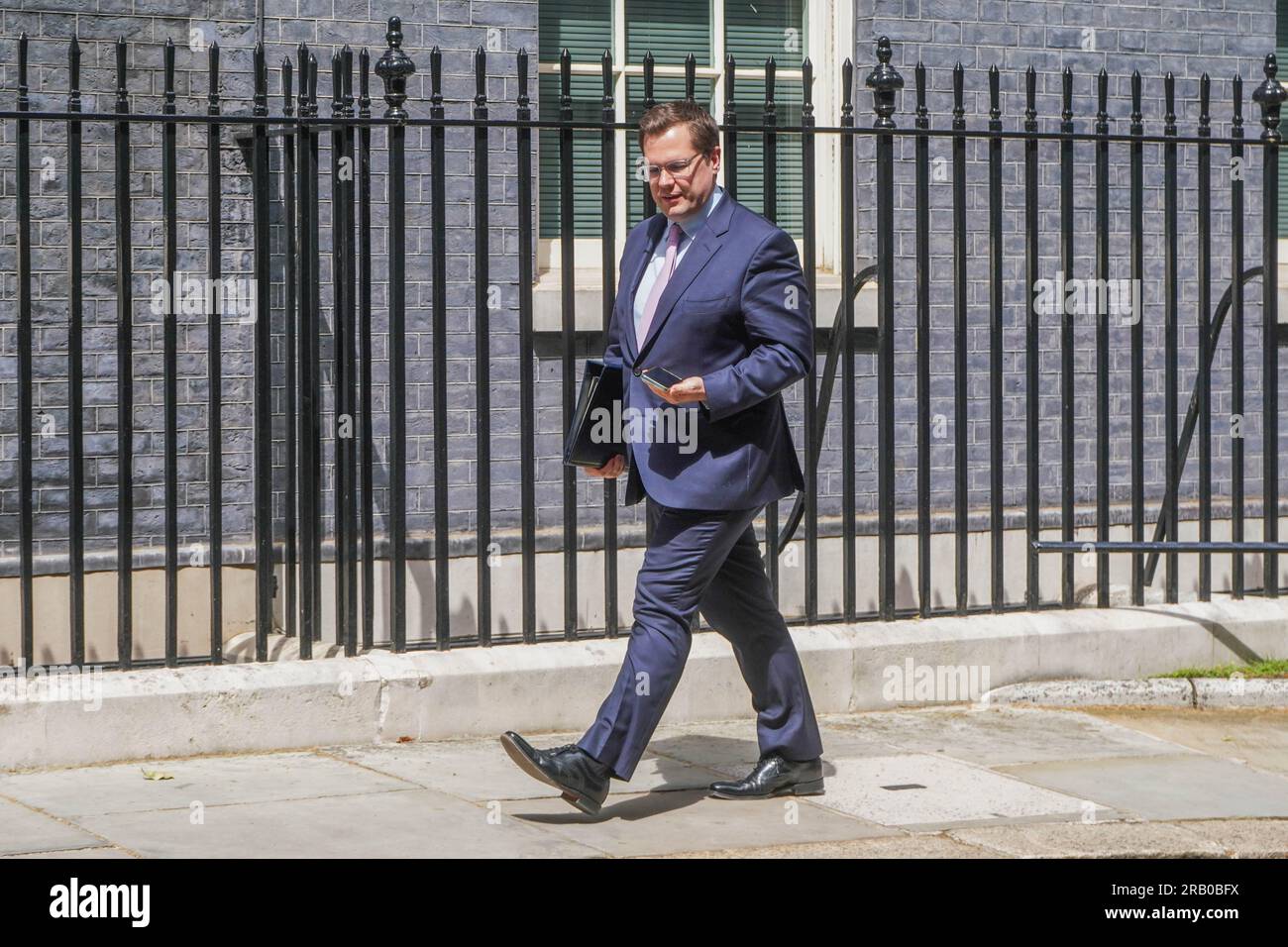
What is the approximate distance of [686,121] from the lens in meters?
5.30

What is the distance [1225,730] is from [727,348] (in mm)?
2870

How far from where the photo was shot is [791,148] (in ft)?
31.0

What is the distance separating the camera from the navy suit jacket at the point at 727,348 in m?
5.32

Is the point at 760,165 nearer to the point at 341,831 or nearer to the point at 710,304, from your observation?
the point at 710,304

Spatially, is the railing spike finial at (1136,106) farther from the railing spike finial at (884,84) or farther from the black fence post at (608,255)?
the black fence post at (608,255)

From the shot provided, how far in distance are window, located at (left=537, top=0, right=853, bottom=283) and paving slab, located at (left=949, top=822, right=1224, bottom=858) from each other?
14.3ft

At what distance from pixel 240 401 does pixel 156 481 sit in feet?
1.75


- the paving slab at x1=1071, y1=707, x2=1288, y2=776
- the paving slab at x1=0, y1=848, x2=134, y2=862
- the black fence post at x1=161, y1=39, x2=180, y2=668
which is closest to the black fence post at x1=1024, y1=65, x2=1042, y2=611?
the paving slab at x1=1071, y1=707, x2=1288, y2=776

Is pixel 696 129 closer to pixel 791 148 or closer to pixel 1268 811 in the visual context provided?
pixel 1268 811

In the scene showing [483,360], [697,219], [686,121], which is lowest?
[483,360]

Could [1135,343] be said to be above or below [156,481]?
above

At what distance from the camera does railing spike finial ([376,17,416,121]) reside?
6.51m

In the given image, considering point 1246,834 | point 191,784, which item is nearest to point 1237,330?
point 1246,834

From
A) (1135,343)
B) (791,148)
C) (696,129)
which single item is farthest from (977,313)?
(696,129)
